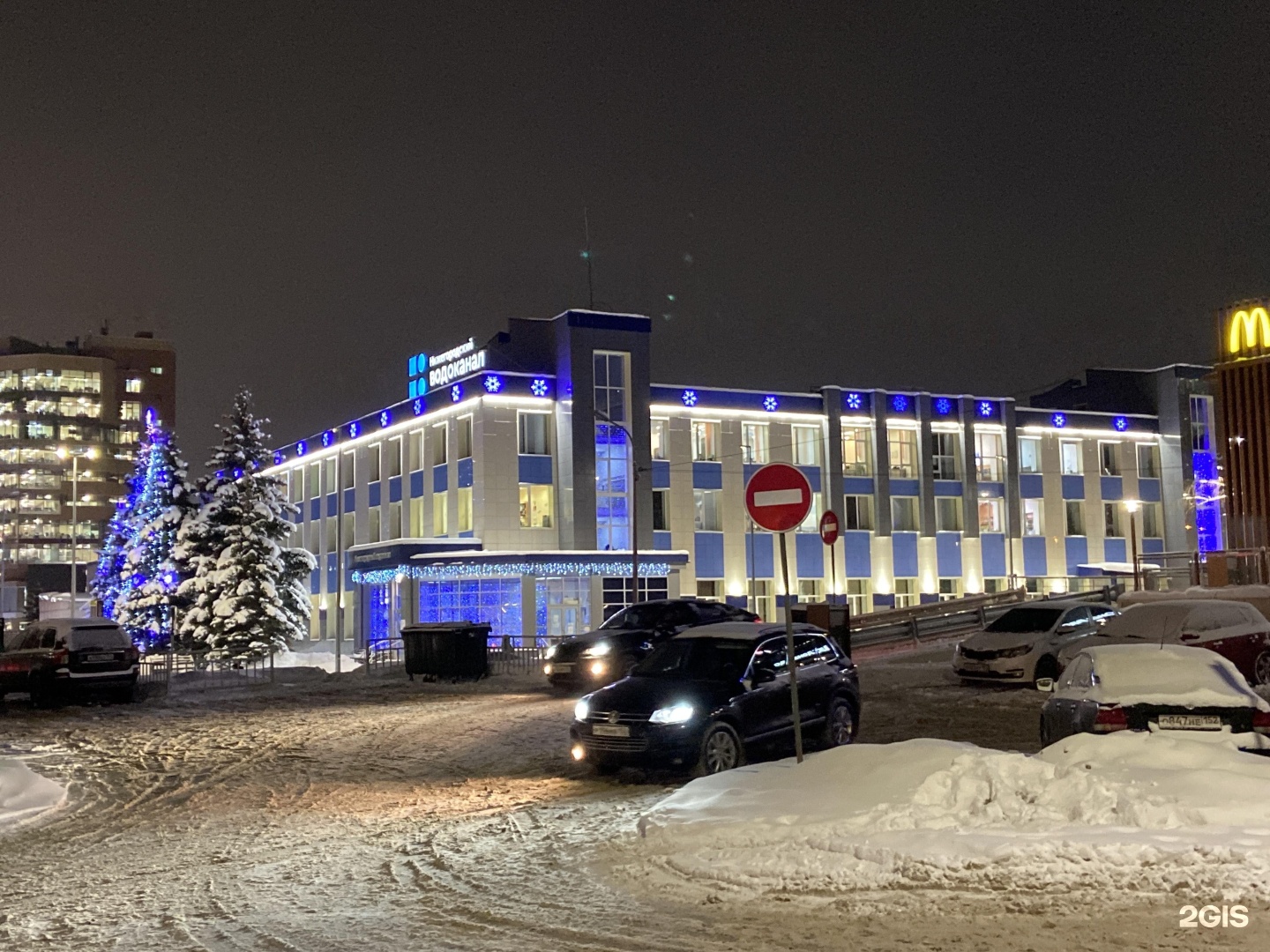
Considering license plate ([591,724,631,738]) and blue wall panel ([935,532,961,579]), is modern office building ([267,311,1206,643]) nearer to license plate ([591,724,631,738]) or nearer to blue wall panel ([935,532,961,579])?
blue wall panel ([935,532,961,579])


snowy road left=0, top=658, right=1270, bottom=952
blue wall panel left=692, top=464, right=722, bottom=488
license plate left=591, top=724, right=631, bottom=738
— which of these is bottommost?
snowy road left=0, top=658, right=1270, bottom=952

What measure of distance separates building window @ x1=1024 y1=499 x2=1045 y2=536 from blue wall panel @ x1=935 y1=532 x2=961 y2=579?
4843mm

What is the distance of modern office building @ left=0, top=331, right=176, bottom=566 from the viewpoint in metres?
133

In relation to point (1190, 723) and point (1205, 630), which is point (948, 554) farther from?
point (1190, 723)

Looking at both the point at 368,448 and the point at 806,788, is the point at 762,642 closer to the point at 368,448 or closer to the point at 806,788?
the point at 806,788

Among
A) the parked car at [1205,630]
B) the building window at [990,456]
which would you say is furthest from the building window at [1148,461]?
the parked car at [1205,630]

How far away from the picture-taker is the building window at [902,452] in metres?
63.2

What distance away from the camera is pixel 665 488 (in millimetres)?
56500

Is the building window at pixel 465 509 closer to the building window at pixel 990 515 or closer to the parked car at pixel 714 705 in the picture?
the building window at pixel 990 515

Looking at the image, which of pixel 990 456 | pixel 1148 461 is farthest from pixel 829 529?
pixel 1148 461

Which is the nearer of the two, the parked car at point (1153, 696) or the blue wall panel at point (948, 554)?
the parked car at point (1153, 696)

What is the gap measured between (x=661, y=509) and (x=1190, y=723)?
4497 cm

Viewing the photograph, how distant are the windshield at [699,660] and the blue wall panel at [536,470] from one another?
38.3 meters

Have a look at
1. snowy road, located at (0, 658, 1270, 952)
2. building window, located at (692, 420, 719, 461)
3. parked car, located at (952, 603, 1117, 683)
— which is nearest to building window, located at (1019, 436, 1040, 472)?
building window, located at (692, 420, 719, 461)
